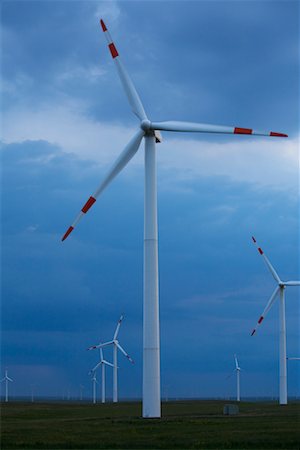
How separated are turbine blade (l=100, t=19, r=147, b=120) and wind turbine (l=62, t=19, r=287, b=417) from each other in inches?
2.7

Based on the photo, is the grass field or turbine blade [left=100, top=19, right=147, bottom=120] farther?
turbine blade [left=100, top=19, right=147, bottom=120]

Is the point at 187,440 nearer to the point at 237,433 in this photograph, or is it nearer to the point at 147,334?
the point at 237,433

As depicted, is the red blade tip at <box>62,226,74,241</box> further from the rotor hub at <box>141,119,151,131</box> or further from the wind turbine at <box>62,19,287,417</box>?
the rotor hub at <box>141,119,151,131</box>

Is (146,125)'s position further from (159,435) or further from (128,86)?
(159,435)

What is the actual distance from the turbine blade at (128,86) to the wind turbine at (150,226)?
0.07 meters

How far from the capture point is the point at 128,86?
55062mm

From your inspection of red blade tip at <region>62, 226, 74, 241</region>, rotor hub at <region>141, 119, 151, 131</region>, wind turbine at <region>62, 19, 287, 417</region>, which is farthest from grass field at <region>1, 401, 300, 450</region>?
rotor hub at <region>141, 119, 151, 131</region>

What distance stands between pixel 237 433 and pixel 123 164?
69.5 feet

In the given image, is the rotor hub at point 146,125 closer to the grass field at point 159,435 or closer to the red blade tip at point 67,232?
the red blade tip at point 67,232

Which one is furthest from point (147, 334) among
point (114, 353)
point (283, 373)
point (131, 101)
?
point (114, 353)

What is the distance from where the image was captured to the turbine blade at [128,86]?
176 feet

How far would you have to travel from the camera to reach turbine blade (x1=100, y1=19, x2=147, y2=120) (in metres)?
53.8

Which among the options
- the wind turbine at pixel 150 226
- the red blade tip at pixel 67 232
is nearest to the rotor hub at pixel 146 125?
the wind turbine at pixel 150 226

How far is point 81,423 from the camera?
168ft
